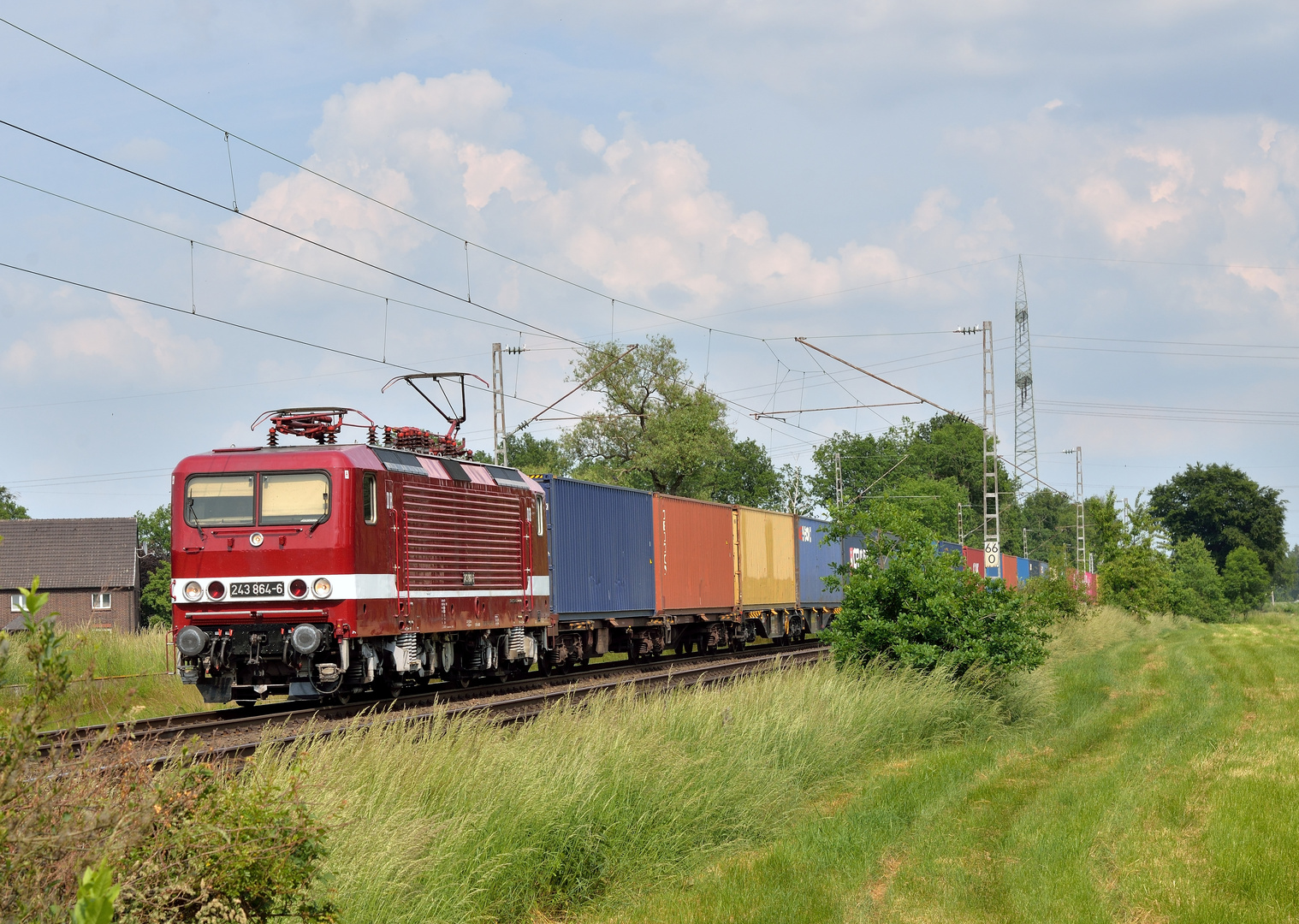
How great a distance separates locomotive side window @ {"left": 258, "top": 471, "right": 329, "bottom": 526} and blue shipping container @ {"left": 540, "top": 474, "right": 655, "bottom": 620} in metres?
6.48

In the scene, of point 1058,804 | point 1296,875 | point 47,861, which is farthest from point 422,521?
point 47,861

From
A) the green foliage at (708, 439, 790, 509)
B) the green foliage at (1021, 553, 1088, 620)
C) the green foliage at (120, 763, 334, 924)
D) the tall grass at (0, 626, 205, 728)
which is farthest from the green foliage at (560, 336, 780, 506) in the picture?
the green foliage at (120, 763, 334, 924)

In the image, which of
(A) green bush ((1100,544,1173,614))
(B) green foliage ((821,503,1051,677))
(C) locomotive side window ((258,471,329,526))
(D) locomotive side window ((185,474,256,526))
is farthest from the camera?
(A) green bush ((1100,544,1173,614))

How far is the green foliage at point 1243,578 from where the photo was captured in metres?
107

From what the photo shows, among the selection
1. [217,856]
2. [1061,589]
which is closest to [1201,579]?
[1061,589]

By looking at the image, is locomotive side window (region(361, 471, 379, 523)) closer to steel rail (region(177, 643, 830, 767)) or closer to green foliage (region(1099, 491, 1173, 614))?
steel rail (region(177, 643, 830, 767))

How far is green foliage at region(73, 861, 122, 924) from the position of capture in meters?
2.65

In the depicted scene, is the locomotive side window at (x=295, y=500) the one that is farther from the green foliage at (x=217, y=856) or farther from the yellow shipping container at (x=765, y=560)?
the yellow shipping container at (x=765, y=560)

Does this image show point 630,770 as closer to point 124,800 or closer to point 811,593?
point 124,800

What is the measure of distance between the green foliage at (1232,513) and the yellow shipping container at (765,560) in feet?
305

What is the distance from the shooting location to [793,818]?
32.1 feet

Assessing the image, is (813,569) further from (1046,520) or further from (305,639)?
(1046,520)

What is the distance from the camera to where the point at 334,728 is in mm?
8750

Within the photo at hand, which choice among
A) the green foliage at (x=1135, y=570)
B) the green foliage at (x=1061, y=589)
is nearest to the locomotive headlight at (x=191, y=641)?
the green foliage at (x=1061, y=589)
